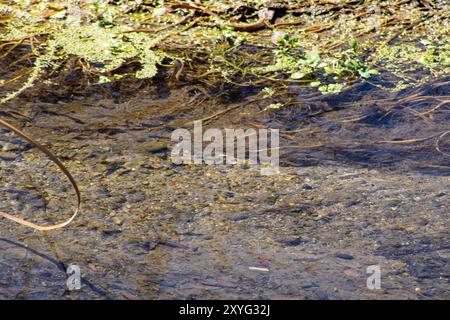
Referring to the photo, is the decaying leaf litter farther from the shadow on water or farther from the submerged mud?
the shadow on water

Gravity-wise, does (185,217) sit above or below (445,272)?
above

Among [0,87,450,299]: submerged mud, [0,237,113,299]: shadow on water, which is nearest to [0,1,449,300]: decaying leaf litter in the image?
[0,87,450,299]: submerged mud

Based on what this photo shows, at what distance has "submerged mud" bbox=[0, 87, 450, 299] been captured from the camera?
2240 millimetres

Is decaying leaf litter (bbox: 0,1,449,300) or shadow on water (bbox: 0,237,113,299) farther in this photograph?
decaying leaf litter (bbox: 0,1,449,300)

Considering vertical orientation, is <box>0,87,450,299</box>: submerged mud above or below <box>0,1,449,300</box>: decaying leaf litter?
below

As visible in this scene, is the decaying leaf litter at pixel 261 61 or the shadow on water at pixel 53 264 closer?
the shadow on water at pixel 53 264

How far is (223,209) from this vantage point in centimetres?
263

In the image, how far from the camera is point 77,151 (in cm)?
300

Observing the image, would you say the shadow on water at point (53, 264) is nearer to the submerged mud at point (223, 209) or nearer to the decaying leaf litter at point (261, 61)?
the submerged mud at point (223, 209)

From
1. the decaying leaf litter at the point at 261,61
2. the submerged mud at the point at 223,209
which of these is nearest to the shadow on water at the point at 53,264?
the submerged mud at the point at 223,209

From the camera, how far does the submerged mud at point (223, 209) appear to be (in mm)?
2240
